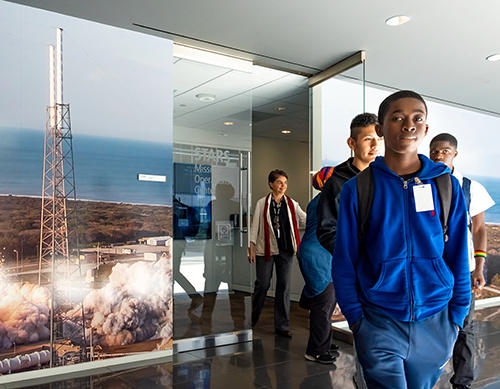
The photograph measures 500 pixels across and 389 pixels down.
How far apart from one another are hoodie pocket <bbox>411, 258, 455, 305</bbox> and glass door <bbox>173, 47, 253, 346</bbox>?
2.85 meters

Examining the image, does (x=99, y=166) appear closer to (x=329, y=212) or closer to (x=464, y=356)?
(x=329, y=212)

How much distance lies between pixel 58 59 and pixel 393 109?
2.87 meters

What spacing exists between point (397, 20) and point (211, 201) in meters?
2.22

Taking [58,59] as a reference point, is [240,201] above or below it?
below

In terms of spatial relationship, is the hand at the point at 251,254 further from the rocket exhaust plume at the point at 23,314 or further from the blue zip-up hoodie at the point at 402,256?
the blue zip-up hoodie at the point at 402,256

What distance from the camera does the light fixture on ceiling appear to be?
4.18 m

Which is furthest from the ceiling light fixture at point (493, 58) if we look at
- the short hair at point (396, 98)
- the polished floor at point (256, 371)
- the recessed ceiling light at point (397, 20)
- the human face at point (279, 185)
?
the short hair at point (396, 98)

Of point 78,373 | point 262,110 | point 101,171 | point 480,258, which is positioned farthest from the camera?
point 262,110

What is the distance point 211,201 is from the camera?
4246 millimetres

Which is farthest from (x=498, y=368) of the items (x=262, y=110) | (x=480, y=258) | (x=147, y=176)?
(x=262, y=110)

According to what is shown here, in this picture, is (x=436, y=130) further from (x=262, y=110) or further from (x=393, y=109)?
(x=393, y=109)

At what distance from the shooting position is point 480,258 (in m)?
2.62

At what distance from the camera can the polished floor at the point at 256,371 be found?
3189 mm

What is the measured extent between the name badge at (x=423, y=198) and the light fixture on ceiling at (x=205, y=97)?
298 centimetres
